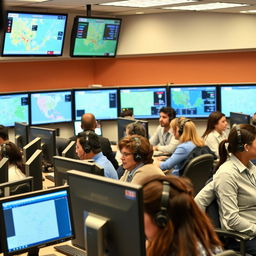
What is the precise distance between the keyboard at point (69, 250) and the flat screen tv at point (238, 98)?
578cm

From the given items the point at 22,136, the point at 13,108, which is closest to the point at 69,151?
the point at 22,136

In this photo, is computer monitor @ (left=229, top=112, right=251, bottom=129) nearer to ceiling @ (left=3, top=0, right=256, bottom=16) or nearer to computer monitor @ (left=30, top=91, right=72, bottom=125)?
ceiling @ (left=3, top=0, right=256, bottom=16)

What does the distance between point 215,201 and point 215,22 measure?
5563 millimetres

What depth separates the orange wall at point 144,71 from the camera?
9062mm

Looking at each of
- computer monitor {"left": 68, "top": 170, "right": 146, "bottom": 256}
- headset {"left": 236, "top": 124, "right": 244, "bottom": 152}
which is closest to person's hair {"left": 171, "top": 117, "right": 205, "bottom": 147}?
headset {"left": 236, "top": 124, "right": 244, "bottom": 152}

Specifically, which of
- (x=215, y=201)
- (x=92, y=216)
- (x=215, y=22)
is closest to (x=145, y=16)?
(x=215, y=22)

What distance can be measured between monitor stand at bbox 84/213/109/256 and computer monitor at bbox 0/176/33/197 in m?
1.14

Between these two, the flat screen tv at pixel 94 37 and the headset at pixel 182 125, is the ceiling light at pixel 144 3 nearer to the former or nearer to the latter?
the flat screen tv at pixel 94 37

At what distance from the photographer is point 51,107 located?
342 inches

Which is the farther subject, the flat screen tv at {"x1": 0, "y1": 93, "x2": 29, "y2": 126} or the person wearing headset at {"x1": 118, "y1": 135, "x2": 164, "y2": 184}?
the flat screen tv at {"x1": 0, "y1": 93, "x2": 29, "y2": 126}

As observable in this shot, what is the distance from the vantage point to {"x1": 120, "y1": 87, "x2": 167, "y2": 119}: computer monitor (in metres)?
9.05

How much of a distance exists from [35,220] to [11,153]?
166 cm

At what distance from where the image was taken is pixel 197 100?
9.05 metres

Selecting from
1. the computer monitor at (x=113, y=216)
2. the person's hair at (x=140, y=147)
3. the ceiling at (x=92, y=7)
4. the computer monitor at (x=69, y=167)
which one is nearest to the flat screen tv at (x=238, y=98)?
the ceiling at (x=92, y=7)
